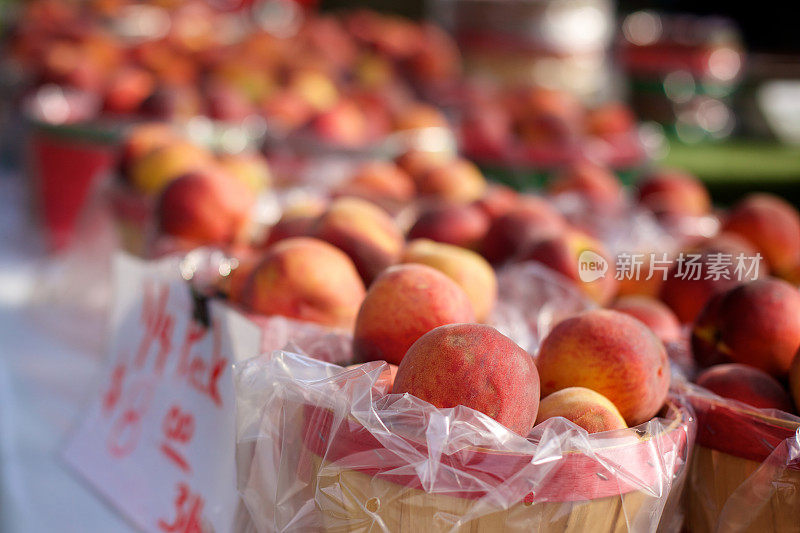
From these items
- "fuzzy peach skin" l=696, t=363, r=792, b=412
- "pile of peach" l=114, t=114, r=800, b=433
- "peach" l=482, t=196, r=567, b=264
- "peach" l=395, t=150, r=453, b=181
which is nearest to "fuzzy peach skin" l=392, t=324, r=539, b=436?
"pile of peach" l=114, t=114, r=800, b=433

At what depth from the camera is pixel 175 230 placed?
1.22 meters

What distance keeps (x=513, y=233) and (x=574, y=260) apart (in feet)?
0.40

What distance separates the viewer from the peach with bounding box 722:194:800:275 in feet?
3.80

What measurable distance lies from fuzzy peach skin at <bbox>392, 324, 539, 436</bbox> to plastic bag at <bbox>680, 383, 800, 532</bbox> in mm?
201

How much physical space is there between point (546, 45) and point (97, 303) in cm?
254

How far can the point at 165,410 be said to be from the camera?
38.5 inches

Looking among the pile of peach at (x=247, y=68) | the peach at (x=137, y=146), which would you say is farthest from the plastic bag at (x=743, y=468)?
the pile of peach at (x=247, y=68)

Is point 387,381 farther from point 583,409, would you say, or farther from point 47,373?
point 47,373

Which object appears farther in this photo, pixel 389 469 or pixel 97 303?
pixel 97 303

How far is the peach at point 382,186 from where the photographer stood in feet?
4.53

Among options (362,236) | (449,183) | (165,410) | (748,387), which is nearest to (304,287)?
(362,236)

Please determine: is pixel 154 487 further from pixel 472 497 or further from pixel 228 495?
pixel 472 497

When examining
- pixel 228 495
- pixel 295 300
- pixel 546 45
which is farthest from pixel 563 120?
pixel 228 495

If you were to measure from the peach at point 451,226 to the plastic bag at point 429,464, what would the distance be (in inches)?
18.2
